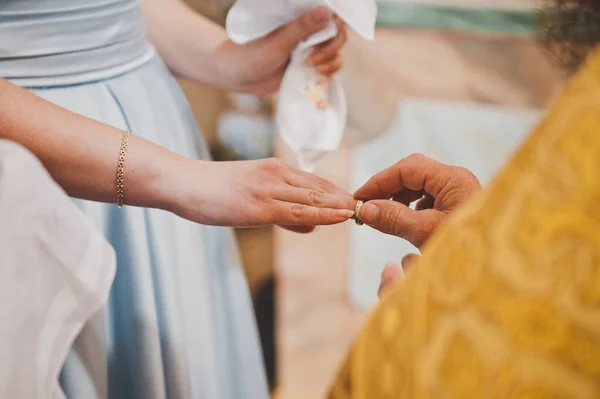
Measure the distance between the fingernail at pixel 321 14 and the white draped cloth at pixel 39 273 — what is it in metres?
0.41

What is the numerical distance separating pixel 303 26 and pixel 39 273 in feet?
1.51

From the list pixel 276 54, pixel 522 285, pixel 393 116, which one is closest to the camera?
pixel 522 285

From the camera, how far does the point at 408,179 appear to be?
68cm

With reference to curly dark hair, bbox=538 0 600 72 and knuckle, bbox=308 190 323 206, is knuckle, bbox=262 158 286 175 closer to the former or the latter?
knuckle, bbox=308 190 323 206

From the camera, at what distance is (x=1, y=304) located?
0.48m

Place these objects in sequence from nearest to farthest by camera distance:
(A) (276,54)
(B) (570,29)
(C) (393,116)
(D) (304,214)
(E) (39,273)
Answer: (E) (39,273) → (D) (304,214) → (A) (276,54) → (B) (570,29) → (C) (393,116)

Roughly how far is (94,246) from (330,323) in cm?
133

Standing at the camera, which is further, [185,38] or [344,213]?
[185,38]

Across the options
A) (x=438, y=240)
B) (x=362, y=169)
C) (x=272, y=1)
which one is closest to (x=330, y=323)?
(x=362, y=169)

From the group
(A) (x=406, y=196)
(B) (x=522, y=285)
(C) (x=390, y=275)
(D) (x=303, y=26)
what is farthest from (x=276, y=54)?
(B) (x=522, y=285)

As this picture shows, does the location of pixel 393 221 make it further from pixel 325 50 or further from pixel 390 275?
pixel 325 50

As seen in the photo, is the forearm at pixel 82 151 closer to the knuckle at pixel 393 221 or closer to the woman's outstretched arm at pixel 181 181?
the woman's outstretched arm at pixel 181 181

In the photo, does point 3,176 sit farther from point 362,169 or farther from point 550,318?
point 362,169

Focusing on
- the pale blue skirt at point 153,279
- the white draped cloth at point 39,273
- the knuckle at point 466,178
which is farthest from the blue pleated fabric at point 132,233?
the knuckle at point 466,178
